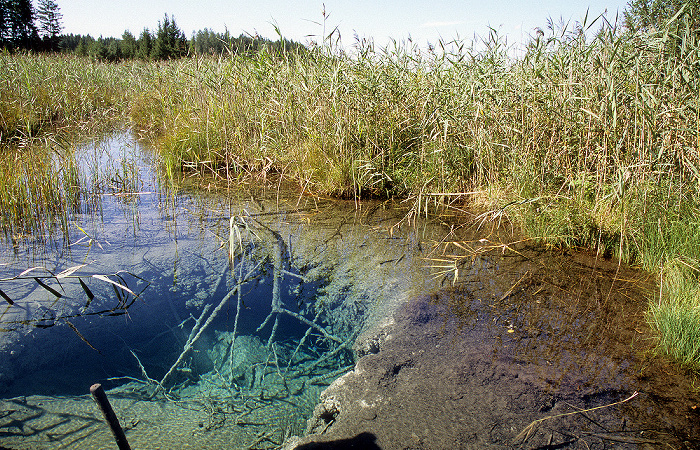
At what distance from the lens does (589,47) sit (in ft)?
10.7

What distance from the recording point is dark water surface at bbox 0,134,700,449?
5.57ft

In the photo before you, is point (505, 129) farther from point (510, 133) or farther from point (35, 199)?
point (35, 199)

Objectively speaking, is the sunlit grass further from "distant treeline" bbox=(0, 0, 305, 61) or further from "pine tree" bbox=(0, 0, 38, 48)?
"pine tree" bbox=(0, 0, 38, 48)

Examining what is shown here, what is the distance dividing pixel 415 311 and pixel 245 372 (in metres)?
1.03

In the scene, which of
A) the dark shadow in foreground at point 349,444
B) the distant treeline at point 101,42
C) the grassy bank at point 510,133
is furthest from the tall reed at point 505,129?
the distant treeline at point 101,42

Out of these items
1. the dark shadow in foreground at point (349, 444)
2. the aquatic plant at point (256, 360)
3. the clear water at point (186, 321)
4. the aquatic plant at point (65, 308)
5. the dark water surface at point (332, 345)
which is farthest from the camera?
the aquatic plant at point (65, 308)

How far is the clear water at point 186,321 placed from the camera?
5.98 ft

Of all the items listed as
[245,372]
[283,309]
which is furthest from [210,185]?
[245,372]

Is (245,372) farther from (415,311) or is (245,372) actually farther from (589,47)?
(589,47)

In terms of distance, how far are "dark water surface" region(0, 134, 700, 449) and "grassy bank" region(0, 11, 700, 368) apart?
0.99ft

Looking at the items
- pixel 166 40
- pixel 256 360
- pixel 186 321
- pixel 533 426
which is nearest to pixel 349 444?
pixel 533 426

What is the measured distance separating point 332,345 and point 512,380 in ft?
3.07

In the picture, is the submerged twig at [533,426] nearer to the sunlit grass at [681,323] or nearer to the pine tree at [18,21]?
the sunlit grass at [681,323]

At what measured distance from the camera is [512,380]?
189 cm
